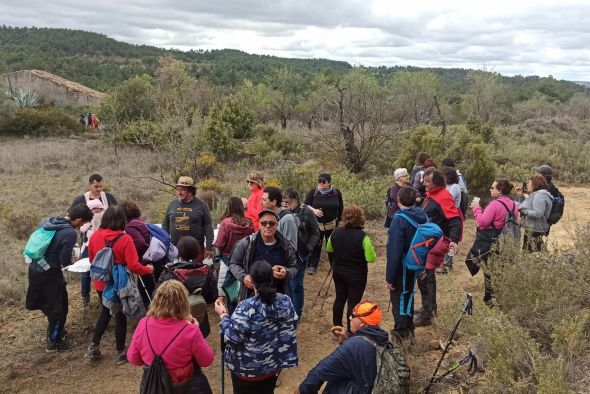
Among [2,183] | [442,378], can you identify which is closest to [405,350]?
[442,378]

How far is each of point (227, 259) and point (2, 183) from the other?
12933 mm

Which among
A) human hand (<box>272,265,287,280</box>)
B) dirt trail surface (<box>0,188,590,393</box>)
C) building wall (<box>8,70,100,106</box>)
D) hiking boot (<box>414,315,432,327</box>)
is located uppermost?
building wall (<box>8,70,100,106</box>)

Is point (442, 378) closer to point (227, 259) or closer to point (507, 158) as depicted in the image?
point (227, 259)

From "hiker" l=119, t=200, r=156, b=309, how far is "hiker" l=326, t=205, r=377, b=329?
187 cm

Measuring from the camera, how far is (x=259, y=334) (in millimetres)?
3055

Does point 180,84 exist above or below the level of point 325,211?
above

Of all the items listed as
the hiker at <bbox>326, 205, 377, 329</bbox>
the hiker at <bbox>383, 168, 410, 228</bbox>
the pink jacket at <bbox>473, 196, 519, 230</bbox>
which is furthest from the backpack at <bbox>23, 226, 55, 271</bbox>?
the pink jacket at <bbox>473, 196, 519, 230</bbox>

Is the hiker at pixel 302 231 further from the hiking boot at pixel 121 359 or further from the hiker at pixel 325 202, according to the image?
the hiking boot at pixel 121 359

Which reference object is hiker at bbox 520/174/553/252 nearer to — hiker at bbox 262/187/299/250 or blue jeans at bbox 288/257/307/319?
blue jeans at bbox 288/257/307/319

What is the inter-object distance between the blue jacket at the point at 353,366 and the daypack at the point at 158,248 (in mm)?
2512

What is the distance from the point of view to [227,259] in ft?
15.3

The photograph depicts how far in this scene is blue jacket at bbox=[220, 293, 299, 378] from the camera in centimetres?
300

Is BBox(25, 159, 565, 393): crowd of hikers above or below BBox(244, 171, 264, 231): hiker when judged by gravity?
below

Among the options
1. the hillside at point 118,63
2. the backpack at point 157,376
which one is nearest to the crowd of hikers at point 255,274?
the backpack at point 157,376
